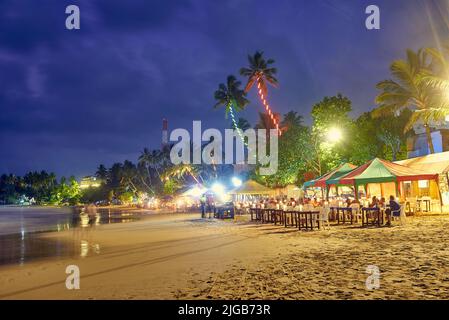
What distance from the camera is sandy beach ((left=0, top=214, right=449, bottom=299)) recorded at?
644cm

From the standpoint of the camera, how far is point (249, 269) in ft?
27.6

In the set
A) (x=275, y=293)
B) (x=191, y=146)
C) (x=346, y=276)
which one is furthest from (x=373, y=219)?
(x=191, y=146)

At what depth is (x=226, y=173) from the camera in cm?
7475

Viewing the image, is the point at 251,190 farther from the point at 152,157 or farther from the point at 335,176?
the point at 152,157

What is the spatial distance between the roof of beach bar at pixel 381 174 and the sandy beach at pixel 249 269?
18.0ft

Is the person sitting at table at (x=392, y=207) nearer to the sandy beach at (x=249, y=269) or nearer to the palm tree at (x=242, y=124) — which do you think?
the sandy beach at (x=249, y=269)

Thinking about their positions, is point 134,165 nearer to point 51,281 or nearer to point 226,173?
point 226,173

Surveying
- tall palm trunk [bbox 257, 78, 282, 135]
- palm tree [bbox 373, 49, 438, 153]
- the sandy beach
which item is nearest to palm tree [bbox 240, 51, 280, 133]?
tall palm trunk [bbox 257, 78, 282, 135]

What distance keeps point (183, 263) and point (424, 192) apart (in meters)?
24.9

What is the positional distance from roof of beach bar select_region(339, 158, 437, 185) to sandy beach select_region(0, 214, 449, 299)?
5.49 meters

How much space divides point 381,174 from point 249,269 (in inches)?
511

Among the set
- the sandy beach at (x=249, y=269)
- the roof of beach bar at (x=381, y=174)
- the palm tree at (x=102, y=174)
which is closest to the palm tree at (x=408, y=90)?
the roof of beach bar at (x=381, y=174)

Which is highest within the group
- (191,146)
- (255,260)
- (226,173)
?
(191,146)

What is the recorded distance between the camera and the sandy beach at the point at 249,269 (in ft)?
21.1
